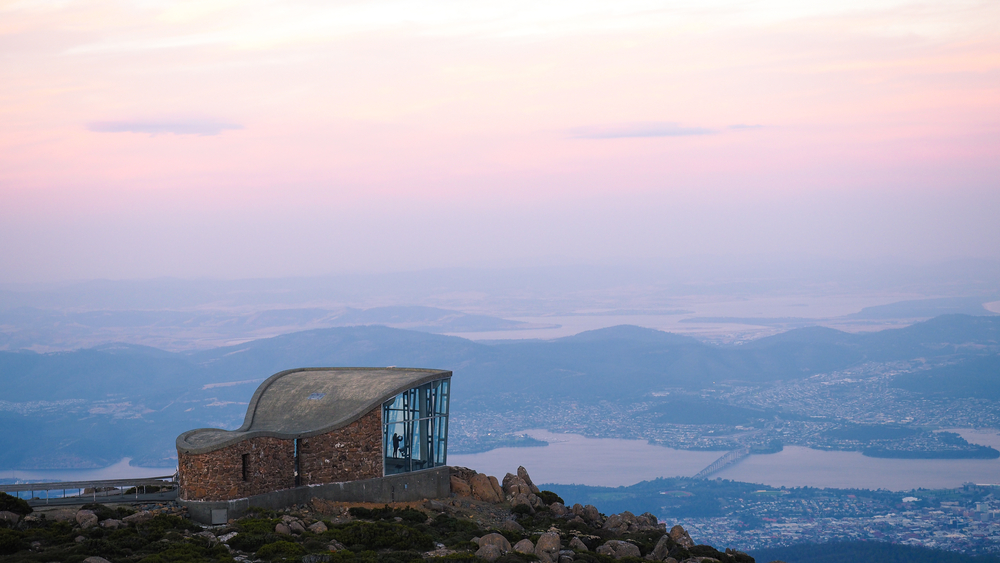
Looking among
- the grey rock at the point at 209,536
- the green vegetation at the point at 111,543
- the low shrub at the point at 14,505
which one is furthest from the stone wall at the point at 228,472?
the low shrub at the point at 14,505

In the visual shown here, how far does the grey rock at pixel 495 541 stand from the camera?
105 ft

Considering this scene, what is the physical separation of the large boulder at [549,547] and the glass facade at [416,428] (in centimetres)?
786

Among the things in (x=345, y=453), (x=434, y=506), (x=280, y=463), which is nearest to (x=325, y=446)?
(x=345, y=453)

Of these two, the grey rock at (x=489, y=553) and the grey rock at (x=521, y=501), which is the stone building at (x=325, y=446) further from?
the grey rock at (x=489, y=553)

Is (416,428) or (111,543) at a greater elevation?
(416,428)

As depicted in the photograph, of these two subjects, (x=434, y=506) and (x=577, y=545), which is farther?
(x=434, y=506)

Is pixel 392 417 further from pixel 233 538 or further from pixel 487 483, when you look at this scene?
pixel 233 538

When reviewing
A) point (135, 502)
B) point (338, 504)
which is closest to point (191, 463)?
point (135, 502)

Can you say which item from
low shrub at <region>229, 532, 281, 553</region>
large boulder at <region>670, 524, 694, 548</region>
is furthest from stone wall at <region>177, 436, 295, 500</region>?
large boulder at <region>670, 524, 694, 548</region>

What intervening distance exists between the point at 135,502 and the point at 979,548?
133925mm

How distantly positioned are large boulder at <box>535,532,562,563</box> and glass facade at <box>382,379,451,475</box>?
7.86m

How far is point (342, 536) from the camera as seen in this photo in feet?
105

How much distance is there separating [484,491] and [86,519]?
17.2 meters

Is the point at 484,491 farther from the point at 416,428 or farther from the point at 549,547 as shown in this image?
the point at 549,547
